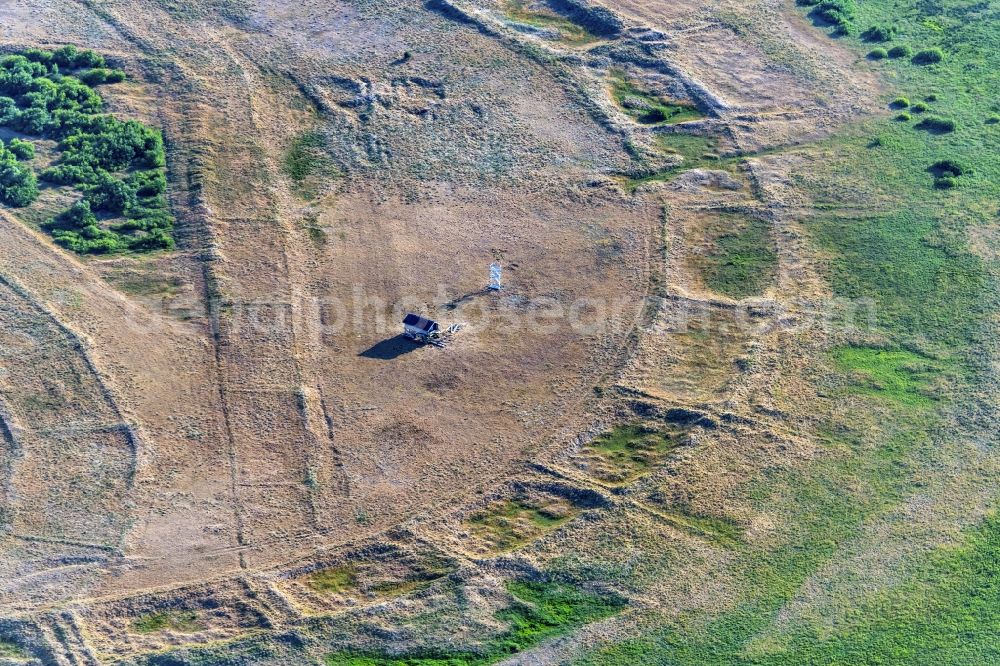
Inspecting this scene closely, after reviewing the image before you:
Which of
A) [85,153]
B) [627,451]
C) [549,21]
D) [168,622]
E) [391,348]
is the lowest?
[168,622]

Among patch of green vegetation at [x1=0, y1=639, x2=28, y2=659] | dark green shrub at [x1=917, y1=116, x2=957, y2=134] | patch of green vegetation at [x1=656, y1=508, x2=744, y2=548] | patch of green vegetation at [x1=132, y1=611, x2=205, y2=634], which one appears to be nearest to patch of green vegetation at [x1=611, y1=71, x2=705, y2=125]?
dark green shrub at [x1=917, y1=116, x2=957, y2=134]

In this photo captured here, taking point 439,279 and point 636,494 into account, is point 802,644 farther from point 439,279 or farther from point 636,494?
point 439,279

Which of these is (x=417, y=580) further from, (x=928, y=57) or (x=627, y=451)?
(x=928, y=57)

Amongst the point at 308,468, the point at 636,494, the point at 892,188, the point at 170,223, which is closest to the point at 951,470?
the point at 636,494

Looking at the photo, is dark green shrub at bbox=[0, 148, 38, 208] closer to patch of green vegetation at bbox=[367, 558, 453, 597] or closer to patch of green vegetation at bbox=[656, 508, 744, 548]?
patch of green vegetation at bbox=[367, 558, 453, 597]

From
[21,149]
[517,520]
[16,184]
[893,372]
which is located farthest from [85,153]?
[893,372]

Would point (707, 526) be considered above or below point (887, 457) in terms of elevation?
below

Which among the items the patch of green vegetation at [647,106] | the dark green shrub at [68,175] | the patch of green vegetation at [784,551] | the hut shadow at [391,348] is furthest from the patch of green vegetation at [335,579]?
the patch of green vegetation at [647,106]
